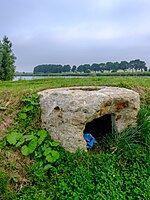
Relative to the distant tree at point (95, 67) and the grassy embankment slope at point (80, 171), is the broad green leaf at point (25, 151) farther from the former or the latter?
the distant tree at point (95, 67)

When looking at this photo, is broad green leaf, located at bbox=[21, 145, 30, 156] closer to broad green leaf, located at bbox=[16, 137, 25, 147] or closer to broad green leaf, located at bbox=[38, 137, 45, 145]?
broad green leaf, located at bbox=[16, 137, 25, 147]

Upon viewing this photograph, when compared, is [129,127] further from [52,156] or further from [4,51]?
[4,51]

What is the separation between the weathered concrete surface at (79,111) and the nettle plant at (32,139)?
13 cm

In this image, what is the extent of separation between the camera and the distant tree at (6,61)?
52.3ft

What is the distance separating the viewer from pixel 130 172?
11.0ft

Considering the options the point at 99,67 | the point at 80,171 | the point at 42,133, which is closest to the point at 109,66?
the point at 99,67

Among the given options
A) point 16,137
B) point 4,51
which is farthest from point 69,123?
point 4,51

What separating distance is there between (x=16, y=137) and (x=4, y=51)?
13.9 metres

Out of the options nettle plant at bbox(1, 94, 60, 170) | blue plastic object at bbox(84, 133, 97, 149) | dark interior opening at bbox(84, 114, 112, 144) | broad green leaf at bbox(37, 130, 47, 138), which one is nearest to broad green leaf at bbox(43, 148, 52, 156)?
nettle plant at bbox(1, 94, 60, 170)

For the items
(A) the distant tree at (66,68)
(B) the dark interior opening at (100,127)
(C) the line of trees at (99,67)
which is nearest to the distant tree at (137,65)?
(C) the line of trees at (99,67)

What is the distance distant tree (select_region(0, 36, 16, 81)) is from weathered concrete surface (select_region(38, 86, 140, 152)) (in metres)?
12.7

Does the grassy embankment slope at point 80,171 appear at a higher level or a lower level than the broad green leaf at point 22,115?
lower

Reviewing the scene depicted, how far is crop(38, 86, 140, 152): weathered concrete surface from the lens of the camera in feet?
11.3

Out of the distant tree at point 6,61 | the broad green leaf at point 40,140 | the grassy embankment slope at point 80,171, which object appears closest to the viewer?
the grassy embankment slope at point 80,171
